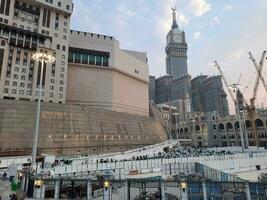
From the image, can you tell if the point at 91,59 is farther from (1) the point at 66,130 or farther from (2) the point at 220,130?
(2) the point at 220,130

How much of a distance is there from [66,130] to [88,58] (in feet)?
138

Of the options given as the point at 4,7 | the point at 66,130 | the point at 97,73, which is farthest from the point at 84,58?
the point at 66,130

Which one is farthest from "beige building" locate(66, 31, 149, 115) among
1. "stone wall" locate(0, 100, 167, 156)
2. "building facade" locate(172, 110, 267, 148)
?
"building facade" locate(172, 110, 267, 148)

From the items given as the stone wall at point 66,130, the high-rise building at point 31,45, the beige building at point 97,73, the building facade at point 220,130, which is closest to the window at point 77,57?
the beige building at point 97,73

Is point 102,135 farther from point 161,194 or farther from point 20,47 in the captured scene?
point 161,194

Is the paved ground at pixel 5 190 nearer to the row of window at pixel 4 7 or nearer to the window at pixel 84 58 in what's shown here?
the row of window at pixel 4 7

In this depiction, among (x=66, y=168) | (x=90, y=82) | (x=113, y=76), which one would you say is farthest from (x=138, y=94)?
(x=66, y=168)

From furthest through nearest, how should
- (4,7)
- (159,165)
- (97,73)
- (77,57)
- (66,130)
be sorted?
(97,73) < (77,57) < (4,7) < (66,130) < (159,165)

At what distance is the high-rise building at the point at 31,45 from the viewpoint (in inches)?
2950

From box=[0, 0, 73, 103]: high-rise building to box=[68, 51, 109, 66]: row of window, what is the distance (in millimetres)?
10784

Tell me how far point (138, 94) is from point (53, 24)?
183ft

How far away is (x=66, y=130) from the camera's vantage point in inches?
2675

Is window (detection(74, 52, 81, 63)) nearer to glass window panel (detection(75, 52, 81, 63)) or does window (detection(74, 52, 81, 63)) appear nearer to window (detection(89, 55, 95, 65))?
glass window panel (detection(75, 52, 81, 63))

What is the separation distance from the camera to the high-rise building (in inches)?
2950
